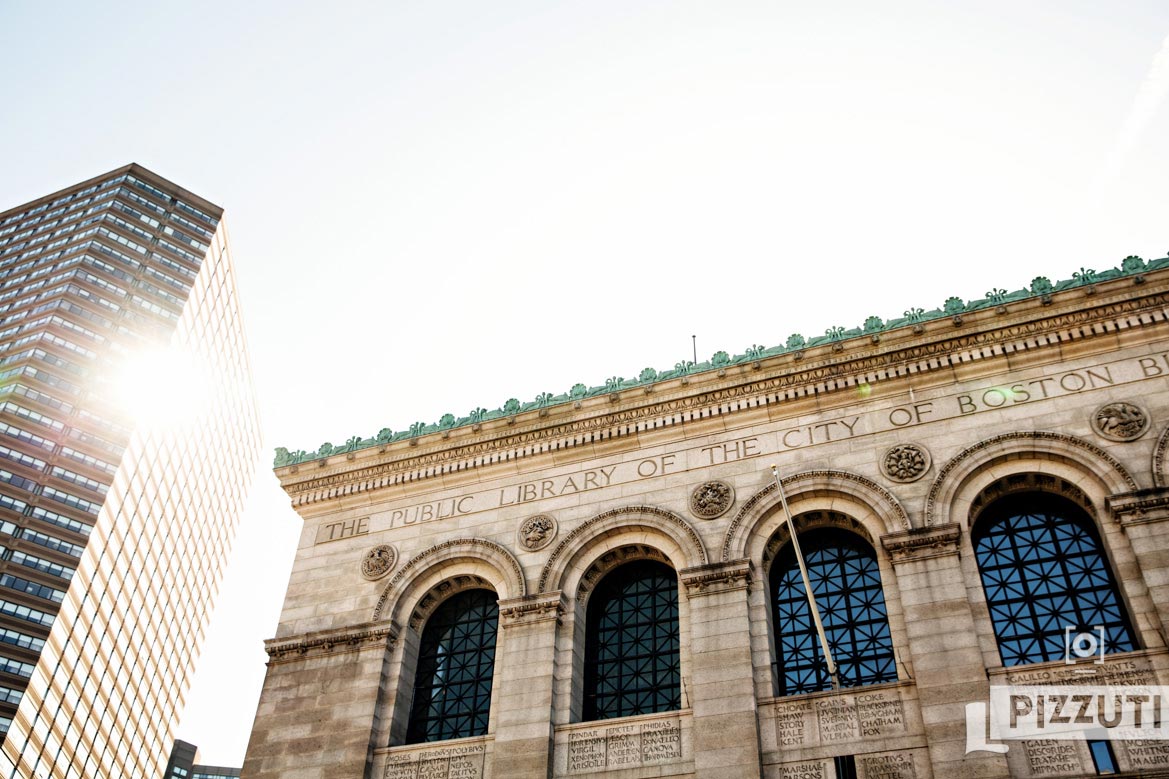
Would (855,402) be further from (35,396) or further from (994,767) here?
(35,396)

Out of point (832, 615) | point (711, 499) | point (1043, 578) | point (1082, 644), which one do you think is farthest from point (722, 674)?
point (1082, 644)

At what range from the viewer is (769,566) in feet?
82.8

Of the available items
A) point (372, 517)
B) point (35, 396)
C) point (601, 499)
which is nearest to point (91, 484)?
point (35, 396)

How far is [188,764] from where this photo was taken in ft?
626

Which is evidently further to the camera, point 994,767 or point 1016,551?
point 1016,551

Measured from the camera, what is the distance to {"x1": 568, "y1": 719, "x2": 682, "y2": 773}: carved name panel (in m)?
22.9

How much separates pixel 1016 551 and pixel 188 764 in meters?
197

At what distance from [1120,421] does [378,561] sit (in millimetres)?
19042

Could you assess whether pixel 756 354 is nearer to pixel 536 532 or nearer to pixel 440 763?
pixel 536 532

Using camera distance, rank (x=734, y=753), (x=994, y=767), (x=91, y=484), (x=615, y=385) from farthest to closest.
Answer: (x=91, y=484) < (x=615, y=385) < (x=734, y=753) < (x=994, y=767)

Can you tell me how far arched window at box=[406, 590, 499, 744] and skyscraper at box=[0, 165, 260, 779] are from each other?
71400 millimetres

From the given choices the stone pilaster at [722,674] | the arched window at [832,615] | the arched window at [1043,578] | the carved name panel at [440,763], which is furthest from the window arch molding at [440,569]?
the arched window at [1043,578]

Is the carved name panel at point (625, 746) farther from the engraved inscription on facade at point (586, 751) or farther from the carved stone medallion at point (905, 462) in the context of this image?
the carved stone medallion at point (905, 462)

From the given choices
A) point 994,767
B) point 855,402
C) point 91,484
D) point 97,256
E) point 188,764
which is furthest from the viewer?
point 188,764
